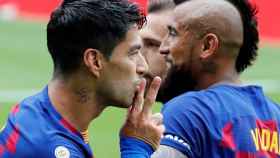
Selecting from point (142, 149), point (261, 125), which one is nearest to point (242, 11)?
point (261, 125)

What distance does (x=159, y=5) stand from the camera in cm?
617

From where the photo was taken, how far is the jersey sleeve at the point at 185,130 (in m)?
5.17

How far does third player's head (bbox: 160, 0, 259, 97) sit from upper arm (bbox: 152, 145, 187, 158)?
51 centimetres

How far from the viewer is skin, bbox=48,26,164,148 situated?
4.80 m

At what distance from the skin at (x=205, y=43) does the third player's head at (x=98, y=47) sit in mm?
654

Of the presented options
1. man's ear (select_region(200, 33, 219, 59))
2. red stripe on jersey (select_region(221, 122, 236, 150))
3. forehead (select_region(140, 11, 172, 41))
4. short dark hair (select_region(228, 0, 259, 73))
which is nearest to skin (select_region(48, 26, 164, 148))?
red stripe on jersey (select_region(221, 122, 236, 150))

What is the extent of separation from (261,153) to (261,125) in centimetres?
16

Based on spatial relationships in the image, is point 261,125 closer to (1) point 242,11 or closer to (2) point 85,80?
(1) point 242,11

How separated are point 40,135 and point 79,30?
1.62 ft

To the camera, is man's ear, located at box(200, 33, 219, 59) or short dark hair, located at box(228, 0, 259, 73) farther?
short dark hair, located at box(228, 0, 259, 73)

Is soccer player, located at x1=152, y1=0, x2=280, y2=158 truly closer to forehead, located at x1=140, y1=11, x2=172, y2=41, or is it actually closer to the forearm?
the forearm

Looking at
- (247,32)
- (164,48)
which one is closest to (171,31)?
(164,48)

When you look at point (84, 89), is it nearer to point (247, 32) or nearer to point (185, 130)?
point (185, 130)

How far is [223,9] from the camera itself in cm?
555
